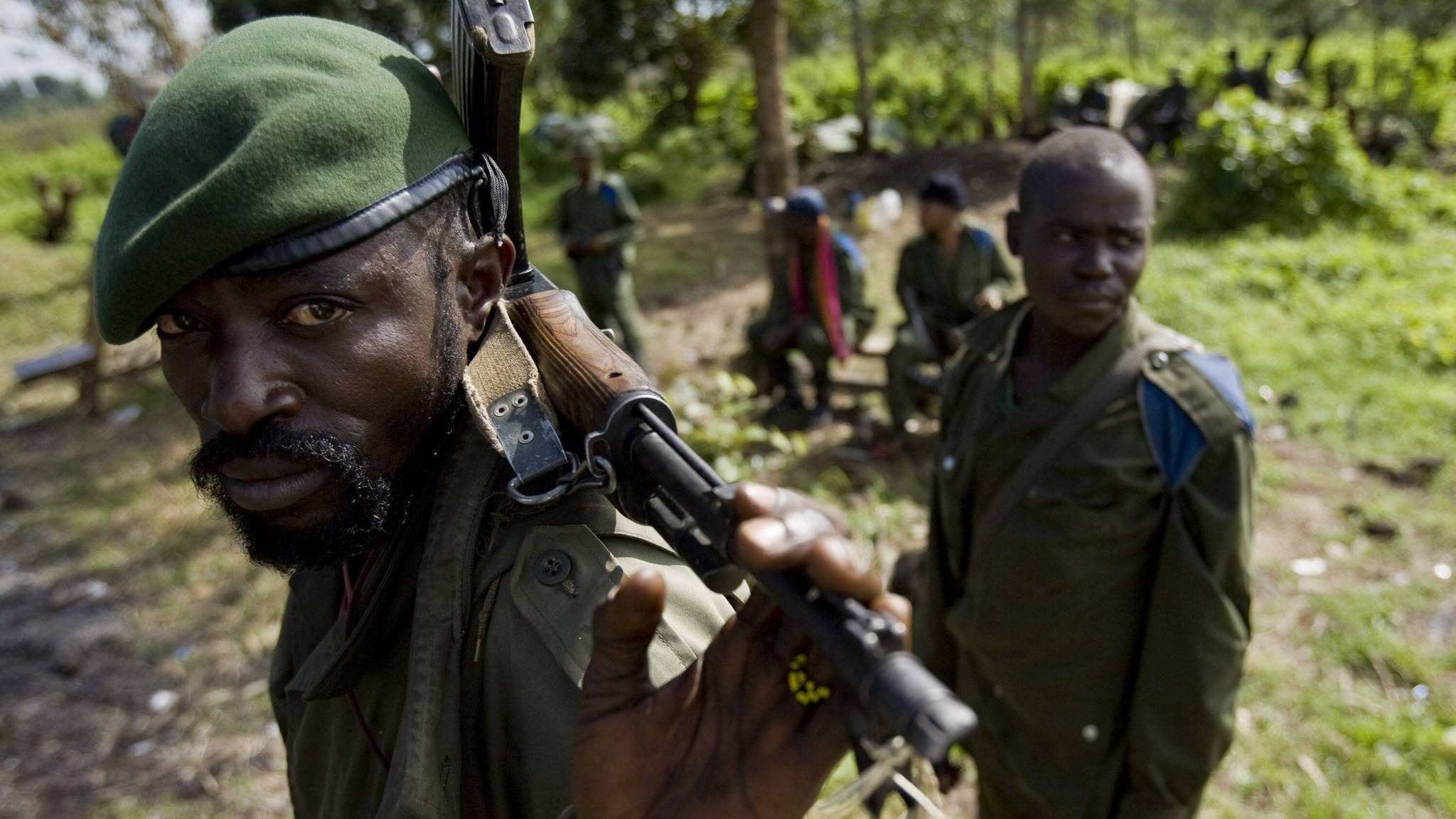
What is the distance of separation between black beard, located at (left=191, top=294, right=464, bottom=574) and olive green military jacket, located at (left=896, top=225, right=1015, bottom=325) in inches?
213

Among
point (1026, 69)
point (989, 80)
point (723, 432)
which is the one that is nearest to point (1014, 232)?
point (723, 432)

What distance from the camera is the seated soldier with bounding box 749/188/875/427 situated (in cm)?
682

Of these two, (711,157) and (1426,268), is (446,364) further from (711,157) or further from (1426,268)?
(711,157)

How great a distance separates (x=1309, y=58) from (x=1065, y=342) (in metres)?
21.6

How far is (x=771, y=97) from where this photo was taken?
314 inches

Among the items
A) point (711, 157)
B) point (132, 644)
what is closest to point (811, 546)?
point (132, 644)

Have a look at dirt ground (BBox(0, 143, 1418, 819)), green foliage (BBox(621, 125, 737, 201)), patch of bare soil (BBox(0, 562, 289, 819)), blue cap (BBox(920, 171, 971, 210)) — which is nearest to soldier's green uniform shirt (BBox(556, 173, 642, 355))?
blue cap (BBox(920, 171, 971, 210))

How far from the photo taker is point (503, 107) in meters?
1.36

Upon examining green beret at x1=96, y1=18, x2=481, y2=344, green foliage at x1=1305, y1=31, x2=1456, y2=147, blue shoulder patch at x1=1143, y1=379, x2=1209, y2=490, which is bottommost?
green foliage at x1=1305, y1=31, x2=1456, y2=147

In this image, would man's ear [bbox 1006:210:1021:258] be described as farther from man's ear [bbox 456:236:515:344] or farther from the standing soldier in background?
→ the standing soldier in background

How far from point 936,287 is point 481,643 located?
580cm

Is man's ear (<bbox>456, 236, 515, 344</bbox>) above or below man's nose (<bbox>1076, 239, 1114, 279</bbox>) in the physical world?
above

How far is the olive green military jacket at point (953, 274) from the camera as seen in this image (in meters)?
6.23

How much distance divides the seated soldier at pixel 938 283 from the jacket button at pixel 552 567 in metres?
5.24
